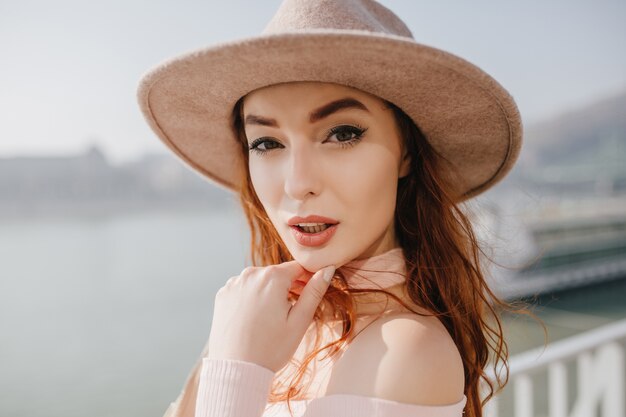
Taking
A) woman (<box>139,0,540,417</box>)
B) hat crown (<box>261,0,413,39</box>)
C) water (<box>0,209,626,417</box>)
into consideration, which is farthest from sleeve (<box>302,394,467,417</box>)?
water (<box>0,209,626,417</box>)

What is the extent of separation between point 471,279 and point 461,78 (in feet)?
1.44

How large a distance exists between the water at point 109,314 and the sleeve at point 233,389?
659 inches

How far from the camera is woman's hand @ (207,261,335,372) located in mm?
886

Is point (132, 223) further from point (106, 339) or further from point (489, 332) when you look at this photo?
point (489, 332)

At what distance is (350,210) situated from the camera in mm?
976

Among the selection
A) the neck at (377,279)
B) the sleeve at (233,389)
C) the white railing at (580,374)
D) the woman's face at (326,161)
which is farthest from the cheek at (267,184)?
the white railing at (580,374)

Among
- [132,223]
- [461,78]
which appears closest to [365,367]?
[461,78]

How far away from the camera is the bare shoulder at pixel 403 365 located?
0.86 m

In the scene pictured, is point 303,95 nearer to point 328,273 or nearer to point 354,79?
point 354,79

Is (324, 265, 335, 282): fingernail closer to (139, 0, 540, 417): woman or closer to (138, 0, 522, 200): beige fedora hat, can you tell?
(139, 0, 540, 417): woman

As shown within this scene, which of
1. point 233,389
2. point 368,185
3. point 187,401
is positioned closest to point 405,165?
point 368,185

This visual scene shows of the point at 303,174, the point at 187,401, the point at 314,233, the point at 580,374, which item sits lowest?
the point at 580,374

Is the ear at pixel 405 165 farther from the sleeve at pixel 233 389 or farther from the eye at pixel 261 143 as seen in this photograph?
the sleeve at pixel 233 389

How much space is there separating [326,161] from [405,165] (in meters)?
0.26
